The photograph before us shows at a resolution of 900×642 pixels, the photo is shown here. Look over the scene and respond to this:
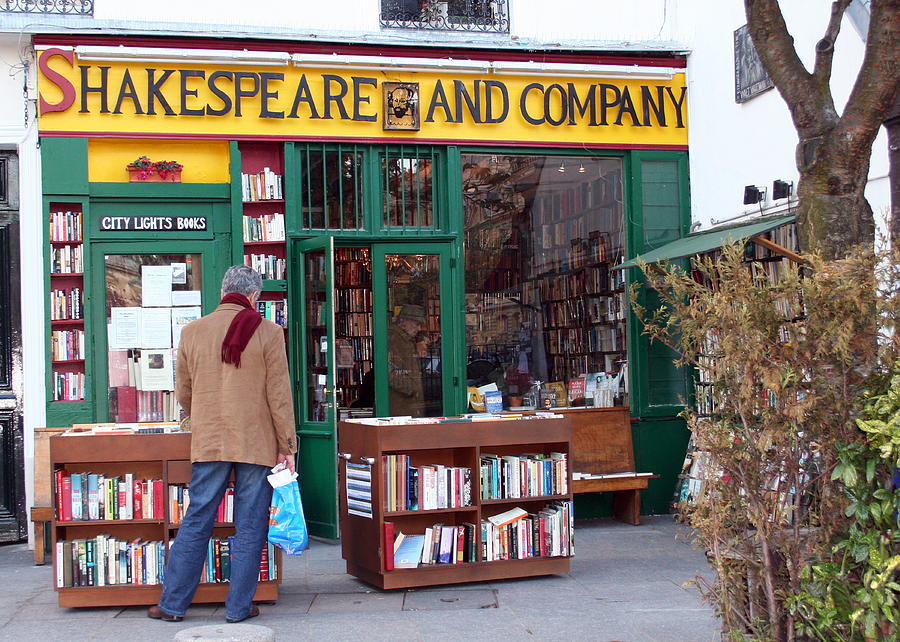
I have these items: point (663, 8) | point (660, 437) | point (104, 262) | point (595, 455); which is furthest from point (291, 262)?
point (663, 8)

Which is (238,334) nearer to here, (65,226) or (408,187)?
(65,226)

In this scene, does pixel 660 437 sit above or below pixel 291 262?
below

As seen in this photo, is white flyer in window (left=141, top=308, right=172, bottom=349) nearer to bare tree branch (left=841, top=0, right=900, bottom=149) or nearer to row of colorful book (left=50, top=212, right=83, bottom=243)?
row of colorful book (left=50, top=212, right=83, bottom=243)

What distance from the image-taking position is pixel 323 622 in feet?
18.9

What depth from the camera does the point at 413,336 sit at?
8.86 m

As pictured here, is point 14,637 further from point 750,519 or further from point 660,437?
point 660,437

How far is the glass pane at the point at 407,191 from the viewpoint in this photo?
29.2ft

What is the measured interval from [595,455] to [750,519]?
195 inches

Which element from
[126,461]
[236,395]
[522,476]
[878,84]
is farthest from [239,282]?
[878,84]

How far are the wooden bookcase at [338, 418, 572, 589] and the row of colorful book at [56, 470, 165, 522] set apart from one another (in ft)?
4.26

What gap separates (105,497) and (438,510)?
2051mm

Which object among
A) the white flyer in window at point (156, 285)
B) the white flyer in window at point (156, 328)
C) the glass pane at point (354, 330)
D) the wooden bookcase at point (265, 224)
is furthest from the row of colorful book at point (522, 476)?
the white flyer in window at point (156, 285)

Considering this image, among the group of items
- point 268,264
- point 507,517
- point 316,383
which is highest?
point 268,264

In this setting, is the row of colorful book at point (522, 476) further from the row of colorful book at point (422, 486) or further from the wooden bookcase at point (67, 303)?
the wooden bookcase at point (67, 303)
